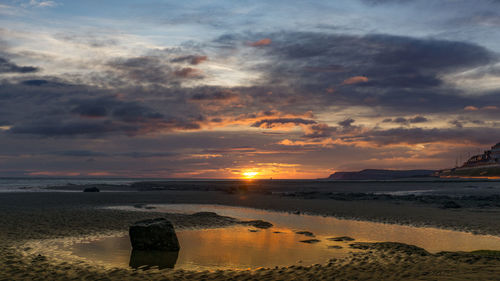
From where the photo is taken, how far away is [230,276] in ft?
Answer: 36.3

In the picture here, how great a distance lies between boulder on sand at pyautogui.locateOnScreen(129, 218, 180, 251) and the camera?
15117mm

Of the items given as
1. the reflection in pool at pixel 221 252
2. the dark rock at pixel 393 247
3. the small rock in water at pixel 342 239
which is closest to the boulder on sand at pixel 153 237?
the reflection in pool at pixel 221 252

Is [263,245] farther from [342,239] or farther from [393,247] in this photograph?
[393,247]

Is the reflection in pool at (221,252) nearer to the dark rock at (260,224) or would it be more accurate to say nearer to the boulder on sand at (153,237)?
the boulder on sand at (153,237)

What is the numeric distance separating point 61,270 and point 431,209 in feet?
97.9

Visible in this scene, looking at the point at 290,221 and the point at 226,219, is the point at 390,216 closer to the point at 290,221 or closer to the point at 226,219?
the point at 290,221

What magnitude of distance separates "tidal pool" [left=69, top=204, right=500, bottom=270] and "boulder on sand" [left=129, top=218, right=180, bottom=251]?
16.1 inches

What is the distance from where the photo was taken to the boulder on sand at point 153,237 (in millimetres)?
15117

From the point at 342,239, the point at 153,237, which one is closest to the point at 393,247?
the point at 342,239

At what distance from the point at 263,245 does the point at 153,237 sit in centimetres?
497

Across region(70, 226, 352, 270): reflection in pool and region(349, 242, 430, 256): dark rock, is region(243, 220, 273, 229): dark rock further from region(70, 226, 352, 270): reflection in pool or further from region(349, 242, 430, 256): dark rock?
region(349, 242, 430, 256): dark rock

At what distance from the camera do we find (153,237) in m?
15.1

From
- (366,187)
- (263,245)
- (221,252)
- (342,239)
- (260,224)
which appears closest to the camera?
(221,252)

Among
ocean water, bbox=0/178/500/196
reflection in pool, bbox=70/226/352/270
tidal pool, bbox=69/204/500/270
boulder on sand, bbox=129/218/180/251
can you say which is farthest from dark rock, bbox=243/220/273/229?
ocean water, bbox=0/178/500/196
